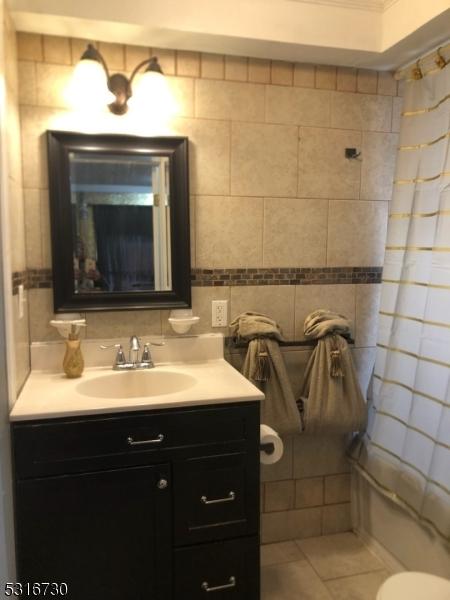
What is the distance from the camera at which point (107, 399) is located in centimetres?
158

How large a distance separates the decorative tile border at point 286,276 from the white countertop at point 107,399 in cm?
39

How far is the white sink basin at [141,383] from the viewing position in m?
1.83

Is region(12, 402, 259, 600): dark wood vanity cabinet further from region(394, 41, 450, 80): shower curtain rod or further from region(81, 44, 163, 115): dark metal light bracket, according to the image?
region(394, 41, 450, 80): shower curtain rod

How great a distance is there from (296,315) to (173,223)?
0.70m

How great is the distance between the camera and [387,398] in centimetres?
199

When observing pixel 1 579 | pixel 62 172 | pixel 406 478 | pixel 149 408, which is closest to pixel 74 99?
pixel 62 172

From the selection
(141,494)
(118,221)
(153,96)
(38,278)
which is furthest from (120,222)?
(141,494)

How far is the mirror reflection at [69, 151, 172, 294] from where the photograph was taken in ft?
6.09

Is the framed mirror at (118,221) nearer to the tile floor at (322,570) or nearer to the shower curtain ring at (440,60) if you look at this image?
the shower curtain ring at (440,60)

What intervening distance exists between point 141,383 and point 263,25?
149 cm

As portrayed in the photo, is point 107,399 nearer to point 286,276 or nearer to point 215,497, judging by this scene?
point 215,497

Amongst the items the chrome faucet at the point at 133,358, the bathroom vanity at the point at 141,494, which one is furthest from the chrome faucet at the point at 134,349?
the bathroom vanity at the point at 141,494

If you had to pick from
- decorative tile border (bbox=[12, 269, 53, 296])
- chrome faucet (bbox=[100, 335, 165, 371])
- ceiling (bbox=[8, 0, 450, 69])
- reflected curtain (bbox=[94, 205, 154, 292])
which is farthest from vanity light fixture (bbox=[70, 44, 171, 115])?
chrome faucet (bbox=[100, 335, 165, 371])

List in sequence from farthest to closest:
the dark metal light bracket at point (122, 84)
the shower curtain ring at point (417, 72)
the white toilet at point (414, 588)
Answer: the shower curtain ring at point (417, 72) < the dark metal light bracket at point (122, 84) < the white toilet at point (414, 588)
